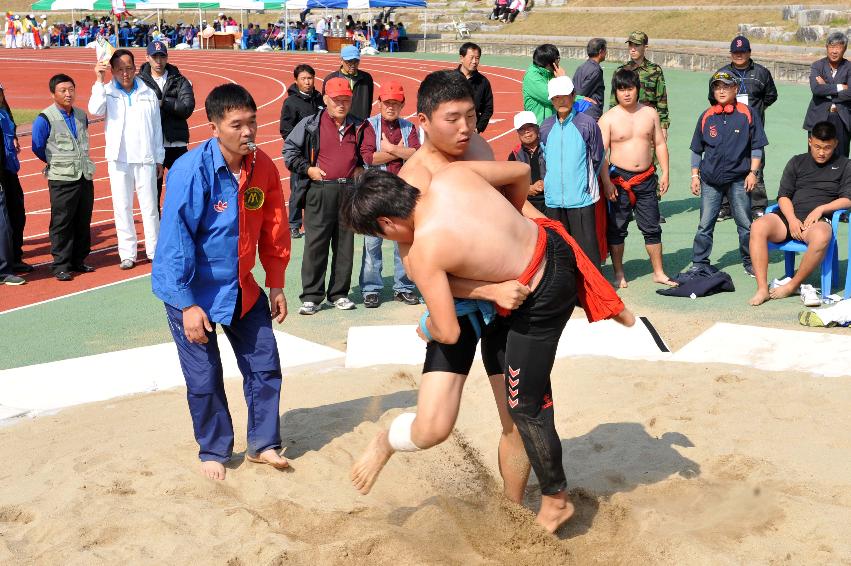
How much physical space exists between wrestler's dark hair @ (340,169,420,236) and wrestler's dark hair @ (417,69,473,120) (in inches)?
15.4

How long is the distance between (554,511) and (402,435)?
0.77 m

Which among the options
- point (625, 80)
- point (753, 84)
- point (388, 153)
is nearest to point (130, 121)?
point (388, 153)

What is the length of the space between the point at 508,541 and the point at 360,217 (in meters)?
1.60

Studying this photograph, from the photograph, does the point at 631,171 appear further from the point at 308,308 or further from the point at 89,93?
the point at 89,93

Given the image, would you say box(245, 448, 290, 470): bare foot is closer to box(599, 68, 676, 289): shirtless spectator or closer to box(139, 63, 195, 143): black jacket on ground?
box(599, 68, 676, 289): shirtless spectator

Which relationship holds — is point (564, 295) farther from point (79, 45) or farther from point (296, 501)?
point (79, 45)

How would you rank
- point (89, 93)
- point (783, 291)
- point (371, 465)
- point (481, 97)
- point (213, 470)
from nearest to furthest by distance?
point (371, 465) < point (213, 470) < point (783, 291) < point (481, 97) < point (89, 93)

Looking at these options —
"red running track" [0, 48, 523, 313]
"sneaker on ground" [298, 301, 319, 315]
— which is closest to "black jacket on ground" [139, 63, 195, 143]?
"red running track" [0, 48, 523, 313]

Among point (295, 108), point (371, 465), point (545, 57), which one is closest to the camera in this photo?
point (371, 465)

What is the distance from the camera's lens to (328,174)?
8.57m

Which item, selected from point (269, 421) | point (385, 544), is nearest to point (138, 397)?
point (269, 421)

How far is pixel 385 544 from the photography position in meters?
4.31

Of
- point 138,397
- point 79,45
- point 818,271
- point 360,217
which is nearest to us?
point 360,217

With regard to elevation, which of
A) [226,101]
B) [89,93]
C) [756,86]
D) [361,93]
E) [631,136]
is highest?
[226,101]
